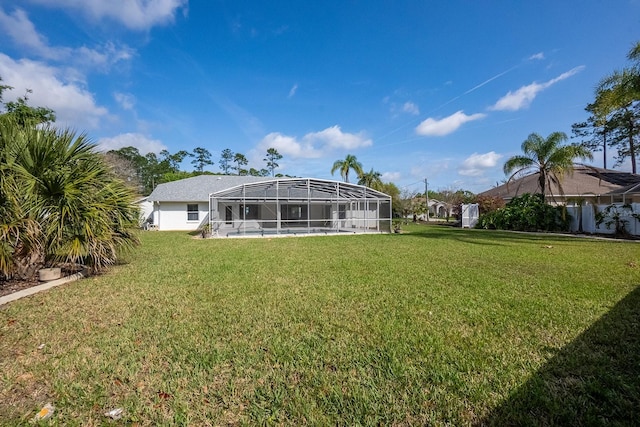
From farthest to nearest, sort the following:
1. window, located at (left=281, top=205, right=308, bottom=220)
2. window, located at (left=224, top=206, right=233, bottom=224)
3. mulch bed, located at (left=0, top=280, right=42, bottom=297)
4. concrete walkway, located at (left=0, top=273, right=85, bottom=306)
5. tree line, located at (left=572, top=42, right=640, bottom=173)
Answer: window, located at (left=281, top=205, right=308, bottom=220), window, located at (left=224, top=206, right=233, bottom=224), tree line, located at (left=572, top=42, right=640, bottom=173), mulch bed, located at (left=0, top=280, right=42, bottom=297), concrete walkway, located at (left=0, top=273, right=85, bottom=306)

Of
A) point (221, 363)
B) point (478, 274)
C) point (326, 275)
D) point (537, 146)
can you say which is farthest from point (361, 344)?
point (537, 146)

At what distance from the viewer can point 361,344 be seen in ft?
11.1

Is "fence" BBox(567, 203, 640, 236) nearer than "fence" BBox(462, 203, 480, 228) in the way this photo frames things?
Yes

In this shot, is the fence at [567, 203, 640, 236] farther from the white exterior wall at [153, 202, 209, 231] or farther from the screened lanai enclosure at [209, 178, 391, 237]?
the white exterior wall at [153, 202, 209, 231]

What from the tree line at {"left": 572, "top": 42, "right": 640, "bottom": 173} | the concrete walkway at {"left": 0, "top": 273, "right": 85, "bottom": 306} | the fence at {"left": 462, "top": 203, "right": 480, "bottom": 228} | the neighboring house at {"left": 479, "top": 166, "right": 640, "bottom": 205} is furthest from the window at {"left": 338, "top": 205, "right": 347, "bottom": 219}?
the concrete walkway at {"left": 0, "top": 273, "right": 85, "bottom": 306}

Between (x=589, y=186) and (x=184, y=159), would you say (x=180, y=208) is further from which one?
(x=184, y=159)

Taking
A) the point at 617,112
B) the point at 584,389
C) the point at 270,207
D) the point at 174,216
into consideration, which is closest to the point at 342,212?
the point at 270,207

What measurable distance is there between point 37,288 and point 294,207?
1916cm

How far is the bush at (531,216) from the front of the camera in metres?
19.4

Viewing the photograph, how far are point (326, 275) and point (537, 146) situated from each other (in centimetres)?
2106

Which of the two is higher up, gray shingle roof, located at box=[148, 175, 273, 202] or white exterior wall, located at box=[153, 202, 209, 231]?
gray shingle roof, located at box=[148, 175, 273, 202]

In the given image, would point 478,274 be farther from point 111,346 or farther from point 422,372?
point 111,346

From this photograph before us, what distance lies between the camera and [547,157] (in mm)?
20203

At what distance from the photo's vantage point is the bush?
19.4m
